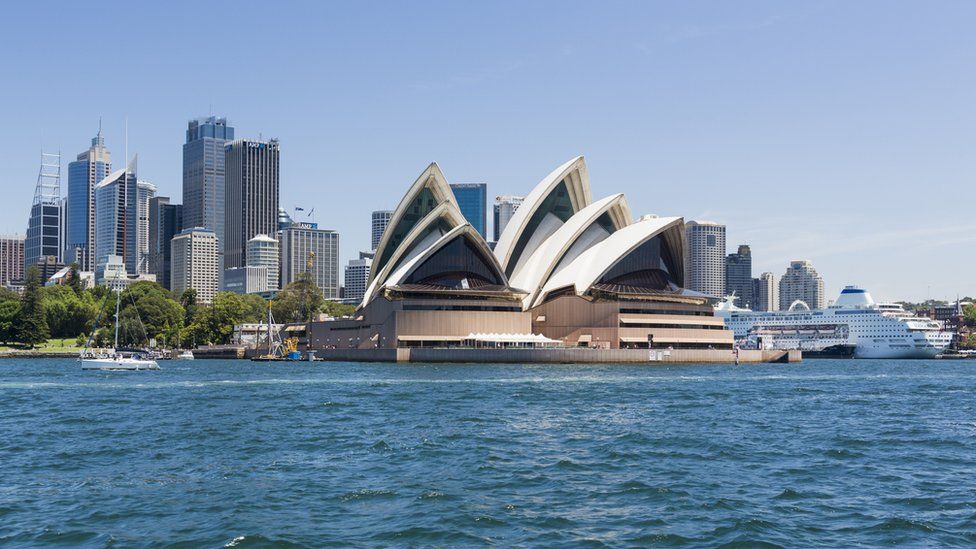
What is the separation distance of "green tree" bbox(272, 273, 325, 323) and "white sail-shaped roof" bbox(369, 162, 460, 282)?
121 ft

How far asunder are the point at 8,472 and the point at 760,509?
16.6 m

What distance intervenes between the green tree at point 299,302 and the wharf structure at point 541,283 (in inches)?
1374

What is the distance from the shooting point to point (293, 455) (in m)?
25.1

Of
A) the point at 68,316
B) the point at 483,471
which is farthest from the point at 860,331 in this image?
the point at 483,471

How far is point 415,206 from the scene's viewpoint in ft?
339

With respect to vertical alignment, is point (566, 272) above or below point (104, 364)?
above

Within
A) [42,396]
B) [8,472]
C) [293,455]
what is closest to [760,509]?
[293,455]

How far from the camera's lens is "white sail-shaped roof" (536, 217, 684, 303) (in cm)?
9788

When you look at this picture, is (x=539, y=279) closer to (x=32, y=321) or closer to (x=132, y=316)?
(x=132, y=316)

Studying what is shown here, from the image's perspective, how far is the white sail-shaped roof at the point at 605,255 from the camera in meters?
97.9

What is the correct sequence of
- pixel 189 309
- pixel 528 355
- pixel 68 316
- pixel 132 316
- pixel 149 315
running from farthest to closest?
pixel 189 309 < pixel 149 315 < pixel 68 316 < pixel 132 316 < pixel 528 355

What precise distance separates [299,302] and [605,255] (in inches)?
2419

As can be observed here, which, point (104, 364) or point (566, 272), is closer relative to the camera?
point (104, 364)

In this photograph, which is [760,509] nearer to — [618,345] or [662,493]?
[662,493]
